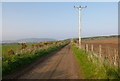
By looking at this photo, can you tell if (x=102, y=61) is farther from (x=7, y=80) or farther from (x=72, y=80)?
(x=7, y=80)

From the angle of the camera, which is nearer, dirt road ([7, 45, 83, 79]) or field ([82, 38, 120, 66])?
field ([82, 38, 120, 66])

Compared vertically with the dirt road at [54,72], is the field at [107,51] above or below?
above

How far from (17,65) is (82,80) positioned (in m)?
8.03

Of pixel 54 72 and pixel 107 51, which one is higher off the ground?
pixel 107 51

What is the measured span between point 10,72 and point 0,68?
650mm

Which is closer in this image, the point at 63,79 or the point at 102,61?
the point at 63,79

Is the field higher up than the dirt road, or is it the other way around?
the field

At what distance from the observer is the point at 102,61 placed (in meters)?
16.2

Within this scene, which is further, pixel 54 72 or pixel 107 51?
→ pixel 107 51

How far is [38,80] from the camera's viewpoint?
14555 millimetres

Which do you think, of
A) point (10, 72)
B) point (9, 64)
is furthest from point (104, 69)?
point (9, 64)

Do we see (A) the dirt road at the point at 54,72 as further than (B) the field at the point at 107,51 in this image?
Yes

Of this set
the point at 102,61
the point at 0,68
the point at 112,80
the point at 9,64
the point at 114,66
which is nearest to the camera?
the point at 112,80

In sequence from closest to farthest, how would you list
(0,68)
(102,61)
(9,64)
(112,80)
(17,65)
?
(112,80), (102,61), (0,68), (9,64), (17,65)
